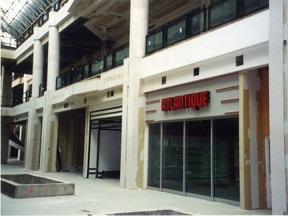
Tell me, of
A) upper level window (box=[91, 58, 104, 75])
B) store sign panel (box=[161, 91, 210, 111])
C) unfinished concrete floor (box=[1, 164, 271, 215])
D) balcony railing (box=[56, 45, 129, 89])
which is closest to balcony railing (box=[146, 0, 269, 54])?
store sign panel (box=[161, 91, 210, 111])

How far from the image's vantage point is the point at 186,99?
39.7 ft

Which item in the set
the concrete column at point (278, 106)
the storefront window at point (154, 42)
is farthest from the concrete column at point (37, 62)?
the concrete column at point (278, 106)

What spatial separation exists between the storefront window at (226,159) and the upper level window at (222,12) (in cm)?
286

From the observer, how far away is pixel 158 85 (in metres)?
13.5

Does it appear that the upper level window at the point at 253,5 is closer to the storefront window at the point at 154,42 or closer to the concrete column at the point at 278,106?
the concrete column at the point at 278,106

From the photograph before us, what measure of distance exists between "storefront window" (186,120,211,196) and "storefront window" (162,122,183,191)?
42cm

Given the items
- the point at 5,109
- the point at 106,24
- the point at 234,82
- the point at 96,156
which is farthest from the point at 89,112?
the point at 5,109

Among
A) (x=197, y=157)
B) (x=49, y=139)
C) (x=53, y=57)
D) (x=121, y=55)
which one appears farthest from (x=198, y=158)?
(x=53, y=57)

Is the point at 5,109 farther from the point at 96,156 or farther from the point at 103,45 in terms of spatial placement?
the point at 96,156

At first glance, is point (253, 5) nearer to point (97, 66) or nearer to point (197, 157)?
point (197, 157)

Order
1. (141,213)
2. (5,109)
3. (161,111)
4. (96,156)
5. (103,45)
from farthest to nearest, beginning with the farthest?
1. (5,109)
2. (103,45)
3. (96,156)
4. (161,111)
5. (141,213)

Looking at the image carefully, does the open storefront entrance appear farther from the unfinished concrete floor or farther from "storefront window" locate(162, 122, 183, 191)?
the unfinished concrete floor

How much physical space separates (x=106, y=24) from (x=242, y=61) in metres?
13.6

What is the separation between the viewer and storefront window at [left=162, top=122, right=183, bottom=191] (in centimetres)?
1253
